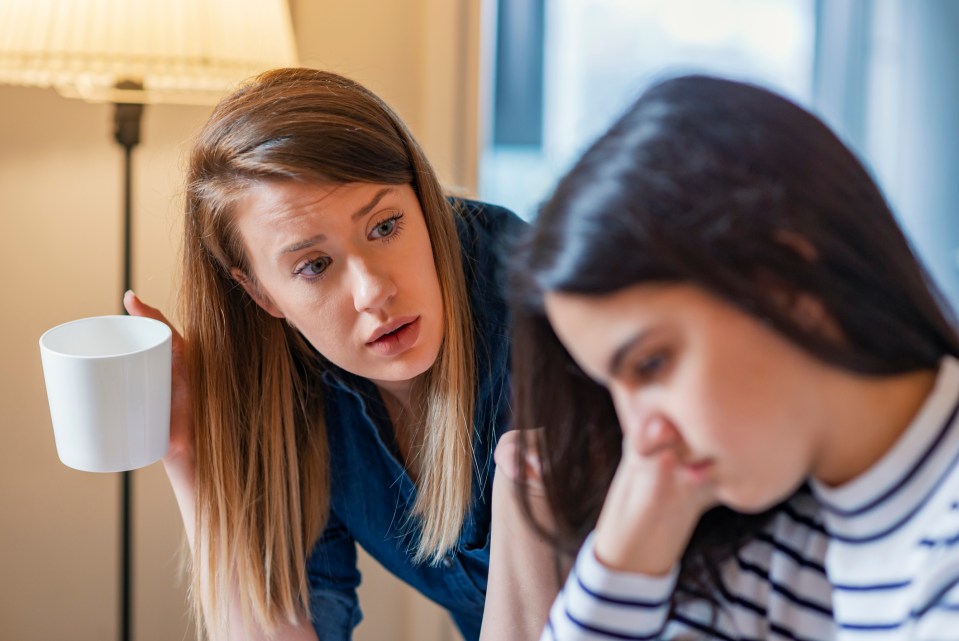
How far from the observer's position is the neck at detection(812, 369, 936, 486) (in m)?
0.57

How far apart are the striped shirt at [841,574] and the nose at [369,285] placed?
0.35 m

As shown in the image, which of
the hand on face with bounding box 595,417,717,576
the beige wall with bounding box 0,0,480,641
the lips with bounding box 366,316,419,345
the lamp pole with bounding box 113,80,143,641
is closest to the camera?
the hand on face with bounding box 595,417,717,576

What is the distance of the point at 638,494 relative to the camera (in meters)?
0.66

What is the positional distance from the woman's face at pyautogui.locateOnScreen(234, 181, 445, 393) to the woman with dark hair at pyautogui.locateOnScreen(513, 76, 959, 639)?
0.34 metres

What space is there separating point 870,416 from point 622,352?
0.47 feet

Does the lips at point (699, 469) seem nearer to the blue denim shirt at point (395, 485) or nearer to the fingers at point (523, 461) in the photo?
the fingers at point (523, 461)

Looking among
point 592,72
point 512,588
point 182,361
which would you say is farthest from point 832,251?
point 592,72

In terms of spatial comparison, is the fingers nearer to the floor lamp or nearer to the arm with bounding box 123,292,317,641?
the arm with bounding box 123,292,317,641

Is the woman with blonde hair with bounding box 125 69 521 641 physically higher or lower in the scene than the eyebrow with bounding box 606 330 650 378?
lower

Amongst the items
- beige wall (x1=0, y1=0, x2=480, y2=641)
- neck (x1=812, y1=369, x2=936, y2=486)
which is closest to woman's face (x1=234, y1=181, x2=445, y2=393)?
neck (x1=812, y1=369, x2=936, y2=486)

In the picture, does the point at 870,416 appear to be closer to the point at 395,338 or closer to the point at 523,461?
the point at 523,461

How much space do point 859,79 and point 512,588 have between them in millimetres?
1730

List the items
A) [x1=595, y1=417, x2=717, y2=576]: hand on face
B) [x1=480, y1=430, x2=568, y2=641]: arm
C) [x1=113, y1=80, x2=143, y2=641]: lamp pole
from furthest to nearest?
[x1=113, y1=80, x2=143, y2=641]: lamp pole → [x1=480, y1=430, x2=568, y2=641]: arm → [x1=595, y1=417, x2=717, y2=576]: hand on face

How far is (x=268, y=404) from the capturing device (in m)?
1.15
